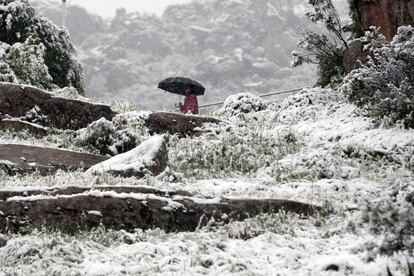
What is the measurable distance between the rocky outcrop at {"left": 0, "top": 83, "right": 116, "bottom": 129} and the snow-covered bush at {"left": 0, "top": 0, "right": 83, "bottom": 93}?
2.39 meters

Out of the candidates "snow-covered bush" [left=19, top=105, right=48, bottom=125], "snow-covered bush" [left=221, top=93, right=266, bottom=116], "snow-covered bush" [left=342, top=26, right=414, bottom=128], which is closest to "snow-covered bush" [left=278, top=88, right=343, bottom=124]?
"snow-covered bush" [left=221, top=93, right=266, bottom=116]

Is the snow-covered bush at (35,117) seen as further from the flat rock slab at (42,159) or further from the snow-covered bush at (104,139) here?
the flat rock slab at (42,159)

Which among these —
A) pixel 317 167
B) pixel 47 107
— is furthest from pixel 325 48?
pixel 317 167

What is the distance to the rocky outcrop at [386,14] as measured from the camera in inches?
436

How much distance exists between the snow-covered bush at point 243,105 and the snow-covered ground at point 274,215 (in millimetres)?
3208

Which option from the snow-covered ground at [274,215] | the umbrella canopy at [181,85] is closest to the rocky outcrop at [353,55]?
the snow-covered ground at [274,215]

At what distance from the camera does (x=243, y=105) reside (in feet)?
49.7

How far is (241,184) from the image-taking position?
7488 millimetres

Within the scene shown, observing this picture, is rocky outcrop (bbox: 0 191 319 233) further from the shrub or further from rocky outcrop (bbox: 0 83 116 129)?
the shrub

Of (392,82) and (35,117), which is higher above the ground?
(35,117)

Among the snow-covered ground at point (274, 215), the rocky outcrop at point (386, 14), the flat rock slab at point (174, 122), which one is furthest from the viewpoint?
the flat rock slab at point (174, 122)

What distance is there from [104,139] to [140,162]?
2.43 meters

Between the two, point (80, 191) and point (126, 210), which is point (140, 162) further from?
point (126, 210)

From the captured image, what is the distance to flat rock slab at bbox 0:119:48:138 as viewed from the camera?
10.8 metres
